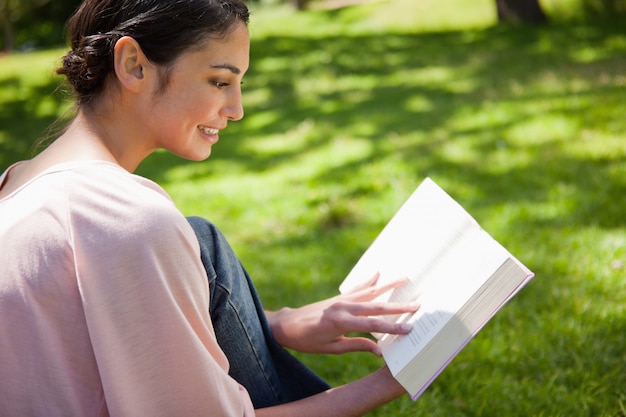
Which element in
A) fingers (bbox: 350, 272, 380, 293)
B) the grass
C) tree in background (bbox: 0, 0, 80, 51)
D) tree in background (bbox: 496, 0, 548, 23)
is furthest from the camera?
tree in background (bbox: 0, 0, 80, 51)

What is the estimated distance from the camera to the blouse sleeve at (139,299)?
4.00 ft

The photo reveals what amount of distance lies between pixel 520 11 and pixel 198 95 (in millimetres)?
8076

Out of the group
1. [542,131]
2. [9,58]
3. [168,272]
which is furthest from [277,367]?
[9,58]

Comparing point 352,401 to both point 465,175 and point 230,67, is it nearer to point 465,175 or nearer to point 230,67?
point 230,67

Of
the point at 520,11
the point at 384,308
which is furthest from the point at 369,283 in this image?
the point at 520,11

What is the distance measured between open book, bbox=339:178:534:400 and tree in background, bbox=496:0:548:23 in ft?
25.0

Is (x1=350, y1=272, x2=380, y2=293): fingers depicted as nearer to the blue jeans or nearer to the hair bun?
the blue jeans

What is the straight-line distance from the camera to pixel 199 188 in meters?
4.62

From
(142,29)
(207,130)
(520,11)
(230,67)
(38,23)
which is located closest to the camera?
(142,29)

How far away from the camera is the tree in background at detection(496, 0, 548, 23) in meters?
8.72

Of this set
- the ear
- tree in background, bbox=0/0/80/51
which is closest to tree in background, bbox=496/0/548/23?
the ear

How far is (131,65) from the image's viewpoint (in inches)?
59.8

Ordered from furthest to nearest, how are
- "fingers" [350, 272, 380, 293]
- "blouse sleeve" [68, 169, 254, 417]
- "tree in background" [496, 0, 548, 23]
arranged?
"tree in background" [496, 0, 548, 23] → "fingers" [350, 272, 380, 293] → "blouse sleeve" [68, 169, 254, 417]

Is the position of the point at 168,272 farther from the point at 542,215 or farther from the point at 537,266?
the point at 542,215
